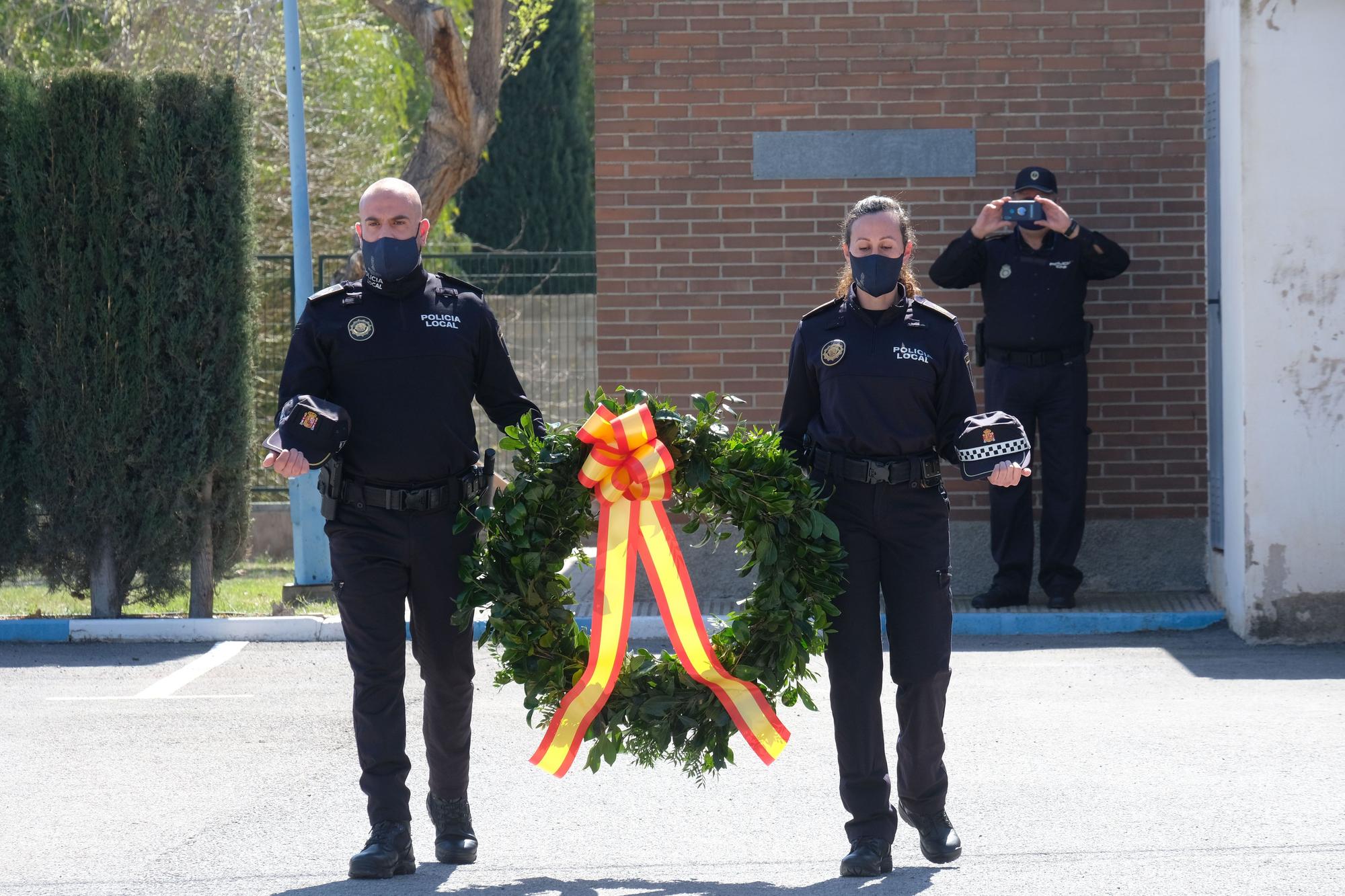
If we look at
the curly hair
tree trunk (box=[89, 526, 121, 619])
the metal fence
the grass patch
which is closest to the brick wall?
the grass patch

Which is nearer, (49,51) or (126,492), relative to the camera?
(126,492)

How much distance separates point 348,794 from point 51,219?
504 centimetres

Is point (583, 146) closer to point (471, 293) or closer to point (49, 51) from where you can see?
point (49, 51)

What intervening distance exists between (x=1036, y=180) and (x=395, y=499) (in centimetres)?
558

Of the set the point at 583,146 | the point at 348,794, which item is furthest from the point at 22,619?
the point at 583,146

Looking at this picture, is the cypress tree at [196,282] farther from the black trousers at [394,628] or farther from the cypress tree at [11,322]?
the black trousers at [394,628]

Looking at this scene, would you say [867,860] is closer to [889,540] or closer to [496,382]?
[889,540]

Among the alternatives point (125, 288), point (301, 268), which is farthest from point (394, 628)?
point (301, 268)

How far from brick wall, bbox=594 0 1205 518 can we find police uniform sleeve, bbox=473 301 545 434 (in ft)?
16.2


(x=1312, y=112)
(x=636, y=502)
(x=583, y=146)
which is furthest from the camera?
(x=583, y=146)

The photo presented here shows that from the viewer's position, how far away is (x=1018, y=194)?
30.9 feet

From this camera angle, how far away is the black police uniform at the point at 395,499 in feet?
16.3

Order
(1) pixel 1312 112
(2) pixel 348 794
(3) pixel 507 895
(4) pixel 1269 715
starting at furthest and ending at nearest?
(1) pixel 1312 112, (4) pixel 1269 715, (2) pixel 348 794, (3) pixel 507 895

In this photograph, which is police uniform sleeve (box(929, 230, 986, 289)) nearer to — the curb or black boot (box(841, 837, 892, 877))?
the curb
